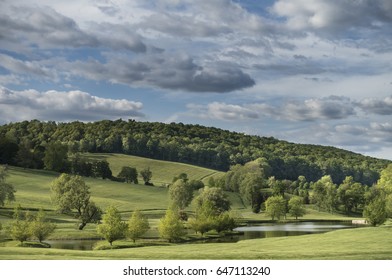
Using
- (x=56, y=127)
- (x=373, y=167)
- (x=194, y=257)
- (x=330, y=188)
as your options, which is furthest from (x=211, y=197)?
(x=56, y=127)

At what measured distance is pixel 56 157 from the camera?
111188 millimetres

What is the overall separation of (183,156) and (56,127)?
110 feet

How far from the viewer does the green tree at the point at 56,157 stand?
11019 centimetres

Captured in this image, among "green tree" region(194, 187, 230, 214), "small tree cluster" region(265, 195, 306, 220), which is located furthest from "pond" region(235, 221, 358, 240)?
"small tree cluster" region(265, 195, 306, 220)

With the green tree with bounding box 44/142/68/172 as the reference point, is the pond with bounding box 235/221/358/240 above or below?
below

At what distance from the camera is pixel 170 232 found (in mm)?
53969

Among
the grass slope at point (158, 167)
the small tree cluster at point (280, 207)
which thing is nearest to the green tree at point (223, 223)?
the small tree cluster at point (280, 207)

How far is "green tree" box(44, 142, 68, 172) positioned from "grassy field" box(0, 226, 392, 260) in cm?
7379

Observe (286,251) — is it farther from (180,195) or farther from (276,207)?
(276,207)

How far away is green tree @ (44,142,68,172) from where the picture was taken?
110 m

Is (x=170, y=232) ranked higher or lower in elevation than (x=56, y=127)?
lower

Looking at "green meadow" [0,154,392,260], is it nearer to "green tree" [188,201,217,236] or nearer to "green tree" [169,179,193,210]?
"green tree" [169,179,193,210]

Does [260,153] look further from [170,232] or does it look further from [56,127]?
[170,232]
